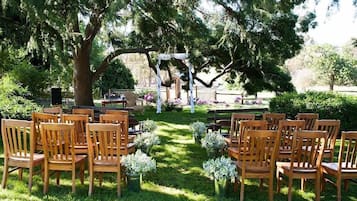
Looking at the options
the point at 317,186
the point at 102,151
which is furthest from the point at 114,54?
the point at 317,186

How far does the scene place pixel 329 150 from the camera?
16.3ft

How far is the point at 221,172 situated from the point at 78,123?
2.17 meters

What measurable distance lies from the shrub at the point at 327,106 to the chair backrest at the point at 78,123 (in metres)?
5.25

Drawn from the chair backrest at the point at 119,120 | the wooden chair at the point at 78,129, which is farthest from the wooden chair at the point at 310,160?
the wooden chair at the point at 78,129

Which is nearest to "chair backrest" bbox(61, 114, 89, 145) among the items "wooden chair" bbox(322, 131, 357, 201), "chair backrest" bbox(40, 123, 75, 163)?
"chair backrest" bbox(40, 123, 75, 163)

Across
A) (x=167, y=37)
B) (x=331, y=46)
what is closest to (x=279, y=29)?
(x=167, y=37)

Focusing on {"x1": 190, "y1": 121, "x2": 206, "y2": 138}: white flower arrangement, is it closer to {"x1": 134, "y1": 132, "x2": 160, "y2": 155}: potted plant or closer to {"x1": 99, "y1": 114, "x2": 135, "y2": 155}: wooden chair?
{"x1": 134, "y1": 132, "x2": 160, "y2": 155}: potted plant

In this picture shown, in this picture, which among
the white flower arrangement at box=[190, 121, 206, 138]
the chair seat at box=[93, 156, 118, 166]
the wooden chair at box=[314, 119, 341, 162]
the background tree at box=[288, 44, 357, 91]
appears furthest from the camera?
the background tree at box=[288, 44, 357, 91]

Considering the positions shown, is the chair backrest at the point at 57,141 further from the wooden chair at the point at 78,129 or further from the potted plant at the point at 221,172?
the potted plant at the point at 221,172

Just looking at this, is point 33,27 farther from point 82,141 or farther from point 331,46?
point 331,46

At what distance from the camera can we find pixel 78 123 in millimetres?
5098

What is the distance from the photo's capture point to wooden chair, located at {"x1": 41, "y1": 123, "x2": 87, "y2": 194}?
13.1 ft

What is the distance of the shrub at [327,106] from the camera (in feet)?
26.9

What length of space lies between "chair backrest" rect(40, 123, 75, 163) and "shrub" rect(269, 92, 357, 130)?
588 centimetres
